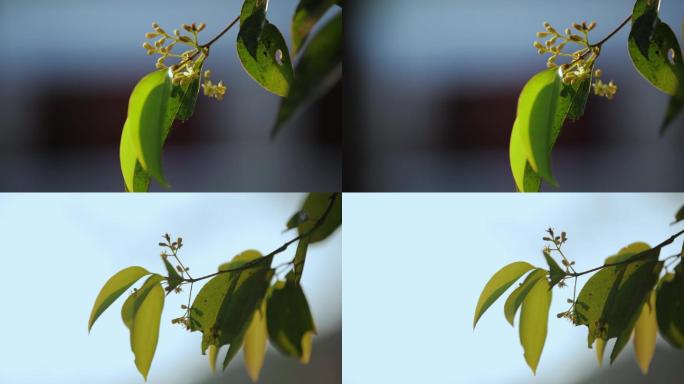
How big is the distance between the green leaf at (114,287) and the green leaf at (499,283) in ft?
1.82

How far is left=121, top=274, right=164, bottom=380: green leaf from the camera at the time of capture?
4.16 ft

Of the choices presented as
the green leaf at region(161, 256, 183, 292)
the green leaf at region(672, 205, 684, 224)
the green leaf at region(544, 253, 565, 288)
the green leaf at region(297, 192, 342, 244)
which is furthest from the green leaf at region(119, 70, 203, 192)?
the green leaf at region(672, 205, 684, 224)

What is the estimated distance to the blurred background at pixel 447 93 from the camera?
1.27 metres

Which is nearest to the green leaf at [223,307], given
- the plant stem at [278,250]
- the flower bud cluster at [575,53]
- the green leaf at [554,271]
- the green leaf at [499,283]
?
the plant stem at [278,250]

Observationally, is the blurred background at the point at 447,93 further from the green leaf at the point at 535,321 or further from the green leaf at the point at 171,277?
the green leaf at the point at 171,277

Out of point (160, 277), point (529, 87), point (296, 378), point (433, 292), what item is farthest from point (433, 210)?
point (160, 277)

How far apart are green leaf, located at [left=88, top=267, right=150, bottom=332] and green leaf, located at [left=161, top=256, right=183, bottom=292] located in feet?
0.12

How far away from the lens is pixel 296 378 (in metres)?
1.27

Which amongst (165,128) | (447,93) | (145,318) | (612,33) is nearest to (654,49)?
(612,33)

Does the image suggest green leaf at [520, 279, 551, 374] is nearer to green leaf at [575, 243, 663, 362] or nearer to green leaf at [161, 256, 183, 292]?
green leaf at [575, 243, 663, 362]

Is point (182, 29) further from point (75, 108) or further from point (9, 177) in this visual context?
point (9, 177)

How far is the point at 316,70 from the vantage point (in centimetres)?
114

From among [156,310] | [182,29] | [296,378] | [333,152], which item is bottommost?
[296,378]

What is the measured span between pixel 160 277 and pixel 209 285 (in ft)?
0.27
